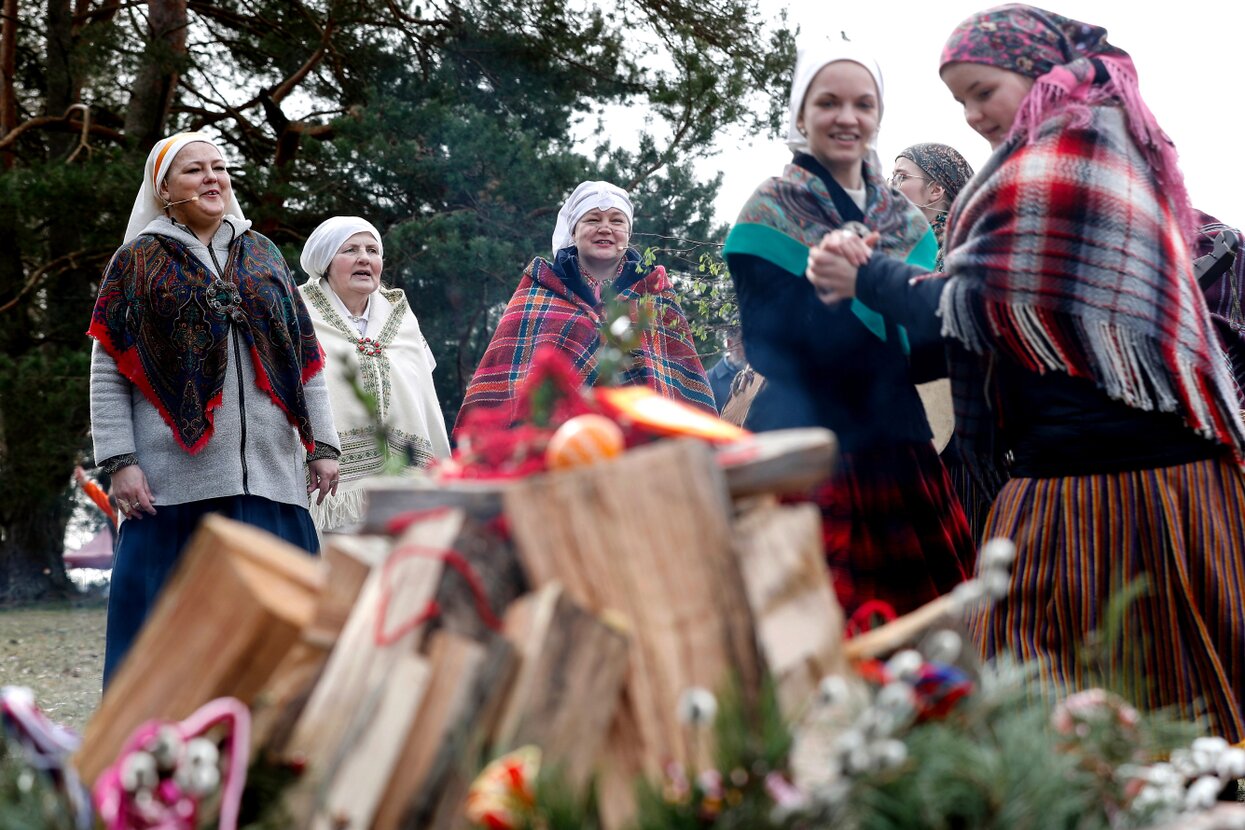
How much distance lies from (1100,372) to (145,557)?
303 cm

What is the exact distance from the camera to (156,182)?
4.56 meters

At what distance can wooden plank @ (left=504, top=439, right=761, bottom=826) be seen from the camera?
1.55 m

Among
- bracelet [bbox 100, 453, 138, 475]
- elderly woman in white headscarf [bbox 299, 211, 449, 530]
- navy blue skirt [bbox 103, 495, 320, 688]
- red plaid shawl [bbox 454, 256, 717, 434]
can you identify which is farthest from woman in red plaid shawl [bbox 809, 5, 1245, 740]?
elderly woman in white headscarf [bbox 299, 211, 449, 530]

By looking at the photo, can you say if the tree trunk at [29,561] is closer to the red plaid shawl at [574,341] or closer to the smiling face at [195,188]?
the red plaid shawl at [574,341]

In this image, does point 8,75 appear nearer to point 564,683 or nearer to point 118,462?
point 118,462

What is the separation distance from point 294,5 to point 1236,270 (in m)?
11.9

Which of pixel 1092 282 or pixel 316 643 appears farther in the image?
pixel 1092 282

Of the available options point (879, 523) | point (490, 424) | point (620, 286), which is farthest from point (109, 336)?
point (490, 424)

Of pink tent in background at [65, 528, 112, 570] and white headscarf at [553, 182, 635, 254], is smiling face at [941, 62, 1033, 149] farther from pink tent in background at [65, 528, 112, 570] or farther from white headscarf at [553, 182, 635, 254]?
pink tent in background at [65, 528, 112, 570]

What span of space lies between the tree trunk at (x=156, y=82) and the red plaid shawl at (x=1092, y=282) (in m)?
11.5

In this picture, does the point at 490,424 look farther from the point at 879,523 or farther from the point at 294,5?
the point at 294,5

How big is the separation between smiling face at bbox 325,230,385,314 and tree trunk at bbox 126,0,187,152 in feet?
24.8

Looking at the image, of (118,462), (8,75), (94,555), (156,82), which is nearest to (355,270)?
(118,462)

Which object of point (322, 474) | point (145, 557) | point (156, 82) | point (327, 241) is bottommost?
point (145, 557)
